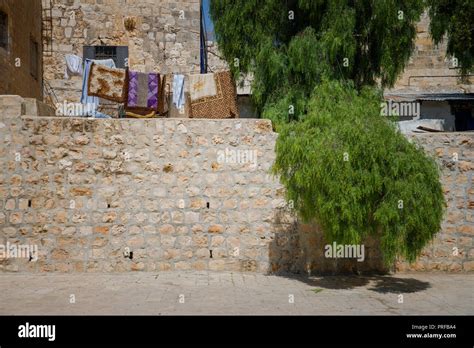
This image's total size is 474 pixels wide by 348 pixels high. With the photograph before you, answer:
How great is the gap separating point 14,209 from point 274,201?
4551 millimetres

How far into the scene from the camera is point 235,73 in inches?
482

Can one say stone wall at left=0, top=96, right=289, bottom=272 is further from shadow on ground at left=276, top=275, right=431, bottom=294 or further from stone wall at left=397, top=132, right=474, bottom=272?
stone wall at left=397, top=132, right=474, bottom=272

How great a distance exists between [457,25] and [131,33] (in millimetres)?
9472

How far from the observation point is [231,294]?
7402 millimetres

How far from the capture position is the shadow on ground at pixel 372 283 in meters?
8.03

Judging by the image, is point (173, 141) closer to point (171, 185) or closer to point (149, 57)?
point (171, 185)

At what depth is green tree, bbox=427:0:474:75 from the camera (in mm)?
12039

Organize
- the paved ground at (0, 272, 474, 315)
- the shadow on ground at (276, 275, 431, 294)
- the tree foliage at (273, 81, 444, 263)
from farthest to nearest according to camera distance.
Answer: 1. the shadow on ground at (276, 275, 431, 294)
2. the tree foliage at (273, 81, 444, 263)
3. the paved ground at (0, 272, 474, 315)

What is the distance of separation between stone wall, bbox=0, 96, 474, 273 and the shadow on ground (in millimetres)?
335

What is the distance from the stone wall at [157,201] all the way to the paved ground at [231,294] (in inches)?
13.5

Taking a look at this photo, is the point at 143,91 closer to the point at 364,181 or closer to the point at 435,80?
the point at 364,181

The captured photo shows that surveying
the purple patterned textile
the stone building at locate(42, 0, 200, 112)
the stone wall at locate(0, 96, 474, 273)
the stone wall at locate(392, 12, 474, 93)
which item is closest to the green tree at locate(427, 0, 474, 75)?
the stone wall at locate(0, 96, 474, 273)

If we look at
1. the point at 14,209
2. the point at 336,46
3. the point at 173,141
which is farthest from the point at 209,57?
the point at 14,209
